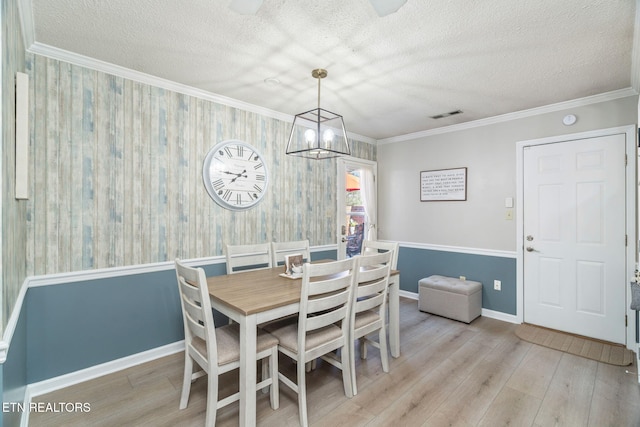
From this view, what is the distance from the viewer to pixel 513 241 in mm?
3512

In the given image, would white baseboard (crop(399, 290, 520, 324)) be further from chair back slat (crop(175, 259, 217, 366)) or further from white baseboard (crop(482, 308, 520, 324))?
chair back slat (crop(175, 259, 217, 366))

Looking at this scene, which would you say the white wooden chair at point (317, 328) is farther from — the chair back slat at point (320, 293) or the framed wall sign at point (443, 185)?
the framed wall sign at point (443, 185)

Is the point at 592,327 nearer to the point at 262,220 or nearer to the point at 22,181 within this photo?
the point at 262,220

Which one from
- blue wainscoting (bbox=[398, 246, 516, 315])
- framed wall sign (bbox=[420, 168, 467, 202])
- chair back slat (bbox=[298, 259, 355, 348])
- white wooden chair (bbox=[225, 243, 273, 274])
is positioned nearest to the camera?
chair back slat (bbox=[298, 259, 355, 348])

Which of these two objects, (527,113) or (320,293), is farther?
(527,113)

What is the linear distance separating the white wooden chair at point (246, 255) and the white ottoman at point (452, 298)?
201cm

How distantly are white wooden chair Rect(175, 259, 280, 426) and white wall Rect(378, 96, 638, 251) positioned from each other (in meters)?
2.92

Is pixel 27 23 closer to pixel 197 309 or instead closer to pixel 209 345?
pixel 197 309

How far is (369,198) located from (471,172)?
144 cm

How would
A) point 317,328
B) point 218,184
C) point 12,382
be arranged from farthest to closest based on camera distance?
point 218,184 < point 317,328 < point 12,382

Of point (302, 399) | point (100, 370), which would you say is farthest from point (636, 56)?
point (100, 370)

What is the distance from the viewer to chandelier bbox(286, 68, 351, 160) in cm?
239

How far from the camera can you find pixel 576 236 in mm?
3094

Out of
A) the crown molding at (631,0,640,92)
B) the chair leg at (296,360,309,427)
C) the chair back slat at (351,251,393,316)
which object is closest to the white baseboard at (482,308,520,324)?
the chair back slat at (351,251,393,316)
